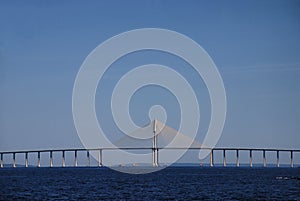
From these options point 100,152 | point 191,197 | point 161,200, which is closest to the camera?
point 161,200

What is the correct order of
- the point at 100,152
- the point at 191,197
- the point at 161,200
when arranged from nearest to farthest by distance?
the point at 161,200 < the point at 191,197 < the point at 100,152

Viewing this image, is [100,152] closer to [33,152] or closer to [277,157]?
[33,152]

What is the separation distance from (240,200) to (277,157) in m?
151

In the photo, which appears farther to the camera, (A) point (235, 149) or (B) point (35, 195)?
(A) point (235, 149)

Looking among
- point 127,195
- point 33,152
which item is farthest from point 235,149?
point 127,195

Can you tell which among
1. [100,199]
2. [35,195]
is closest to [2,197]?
[35,195]

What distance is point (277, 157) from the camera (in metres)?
198

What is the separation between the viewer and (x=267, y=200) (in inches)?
1975

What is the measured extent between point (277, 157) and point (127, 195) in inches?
5850

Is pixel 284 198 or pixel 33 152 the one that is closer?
pixel 284 198

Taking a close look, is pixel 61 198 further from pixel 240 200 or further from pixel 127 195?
pixel 240 200

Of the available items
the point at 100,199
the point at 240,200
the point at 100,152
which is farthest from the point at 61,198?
the point at 100,152

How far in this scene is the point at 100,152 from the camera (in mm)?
187500

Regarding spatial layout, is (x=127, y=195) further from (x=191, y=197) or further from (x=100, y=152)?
(x=100, y=152)
